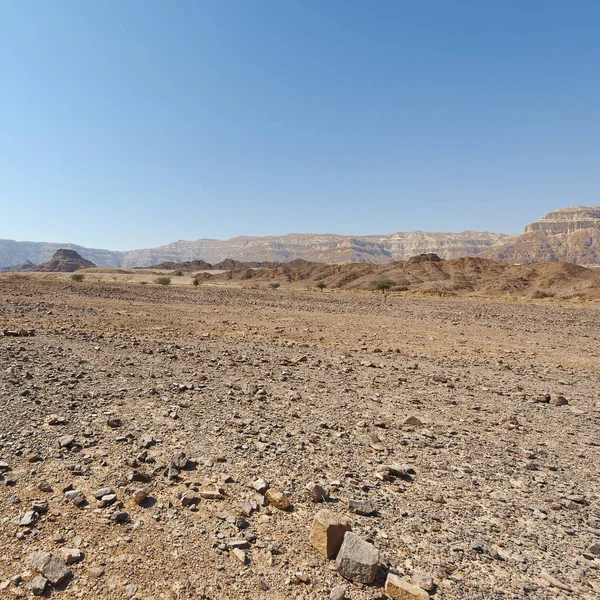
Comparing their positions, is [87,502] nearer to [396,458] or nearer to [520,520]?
[396,458]

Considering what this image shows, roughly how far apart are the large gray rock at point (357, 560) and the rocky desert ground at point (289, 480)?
0.04 feet

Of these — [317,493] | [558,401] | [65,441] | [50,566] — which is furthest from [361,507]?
[558,401]

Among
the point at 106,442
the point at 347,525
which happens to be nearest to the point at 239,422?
the point at 106,442

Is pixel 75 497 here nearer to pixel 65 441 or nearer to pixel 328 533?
pixel 65 441

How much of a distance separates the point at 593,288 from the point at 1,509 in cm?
5891

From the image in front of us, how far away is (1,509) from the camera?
140 inches

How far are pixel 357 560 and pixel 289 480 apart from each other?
1.35 metres

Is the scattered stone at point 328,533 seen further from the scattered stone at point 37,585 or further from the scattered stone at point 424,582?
the scattered stone at point 37,585

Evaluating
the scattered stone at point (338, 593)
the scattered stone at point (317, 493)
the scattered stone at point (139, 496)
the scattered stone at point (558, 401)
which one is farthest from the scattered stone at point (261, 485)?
the scattered stone at point (558, 401)

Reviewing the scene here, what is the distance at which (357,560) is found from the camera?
306cm

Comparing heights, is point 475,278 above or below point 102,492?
above

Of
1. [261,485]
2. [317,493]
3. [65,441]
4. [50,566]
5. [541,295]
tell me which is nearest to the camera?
[50,566]

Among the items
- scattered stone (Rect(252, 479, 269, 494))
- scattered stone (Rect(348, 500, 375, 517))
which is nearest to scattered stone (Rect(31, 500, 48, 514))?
scattered stone (Rect(252, 479, 269, 494))

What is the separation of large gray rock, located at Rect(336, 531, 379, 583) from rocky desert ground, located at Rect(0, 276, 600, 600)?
0.04ft
